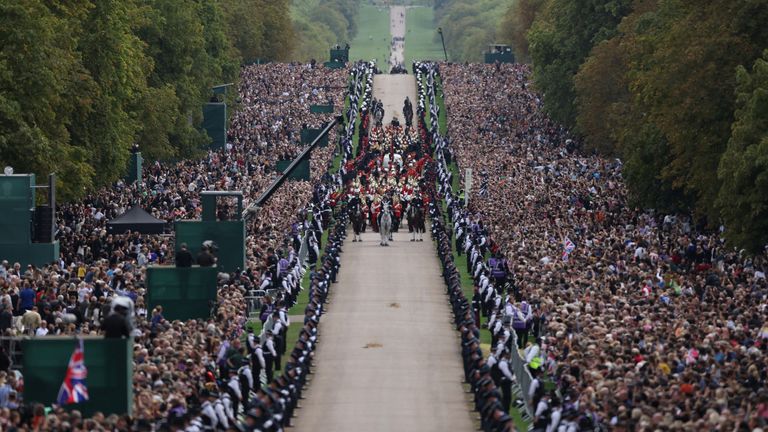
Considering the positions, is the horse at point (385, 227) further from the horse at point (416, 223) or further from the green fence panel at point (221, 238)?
the green fence panel at point (221, 238)

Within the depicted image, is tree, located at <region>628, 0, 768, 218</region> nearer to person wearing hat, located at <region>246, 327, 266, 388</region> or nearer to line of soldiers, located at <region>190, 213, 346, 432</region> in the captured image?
line of soldiers, located at <region>190, 213, 346, 432</region>

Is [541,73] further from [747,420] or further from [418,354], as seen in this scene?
[747,420]

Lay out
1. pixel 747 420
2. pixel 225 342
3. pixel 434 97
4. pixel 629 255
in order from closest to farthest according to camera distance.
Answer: pixel 747 420, pixel 225 342, pixel 629 255, pixel 434 97

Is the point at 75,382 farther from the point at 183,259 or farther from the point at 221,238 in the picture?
the point at 221,238

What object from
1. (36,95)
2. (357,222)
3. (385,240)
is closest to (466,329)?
(36,95)

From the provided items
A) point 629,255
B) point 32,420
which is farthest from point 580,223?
point 32,420

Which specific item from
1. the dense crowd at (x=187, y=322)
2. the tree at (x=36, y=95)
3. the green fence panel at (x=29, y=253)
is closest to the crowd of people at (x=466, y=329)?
the dense crowd at (x=187, y=322)
